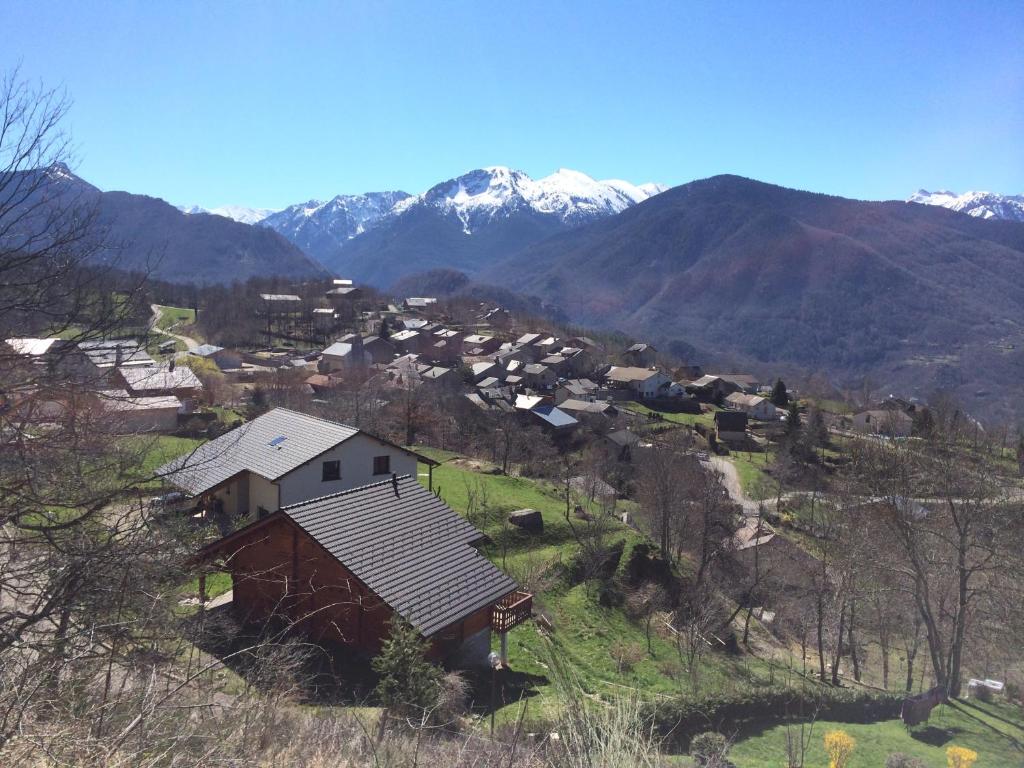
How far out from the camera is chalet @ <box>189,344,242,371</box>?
51.5 meters

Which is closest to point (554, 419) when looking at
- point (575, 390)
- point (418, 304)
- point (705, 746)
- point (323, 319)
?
point (575, 390)

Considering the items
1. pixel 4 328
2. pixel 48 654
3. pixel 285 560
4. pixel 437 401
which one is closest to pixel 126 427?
pixel 4 328

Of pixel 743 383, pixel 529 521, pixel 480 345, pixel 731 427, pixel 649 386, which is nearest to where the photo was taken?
pixel 529 521

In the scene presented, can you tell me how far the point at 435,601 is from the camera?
32.3 ft

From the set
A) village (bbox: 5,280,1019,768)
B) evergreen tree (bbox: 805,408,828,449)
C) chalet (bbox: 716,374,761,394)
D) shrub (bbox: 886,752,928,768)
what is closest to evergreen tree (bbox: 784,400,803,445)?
evergreen tree (bbox: 805,408,828,449)

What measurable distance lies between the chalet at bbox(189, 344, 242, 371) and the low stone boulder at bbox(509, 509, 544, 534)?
3996cm

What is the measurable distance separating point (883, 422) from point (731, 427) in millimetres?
14708

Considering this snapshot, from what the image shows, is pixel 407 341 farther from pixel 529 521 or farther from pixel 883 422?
pixel 529 521

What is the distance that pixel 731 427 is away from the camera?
170 ft

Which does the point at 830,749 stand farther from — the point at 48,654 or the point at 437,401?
the point at 437,401

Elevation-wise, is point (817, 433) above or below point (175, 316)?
below

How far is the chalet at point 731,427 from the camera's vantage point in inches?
2019

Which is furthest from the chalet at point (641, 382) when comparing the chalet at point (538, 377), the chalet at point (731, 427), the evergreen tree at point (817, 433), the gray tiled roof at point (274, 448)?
the gray tiled roof at point (274, 448)

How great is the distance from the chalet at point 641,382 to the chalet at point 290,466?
50553 mm
